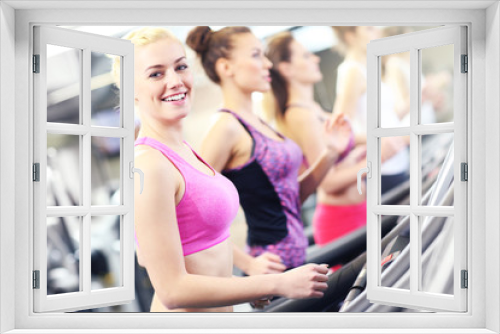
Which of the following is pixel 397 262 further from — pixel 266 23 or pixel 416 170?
pixel 266 23

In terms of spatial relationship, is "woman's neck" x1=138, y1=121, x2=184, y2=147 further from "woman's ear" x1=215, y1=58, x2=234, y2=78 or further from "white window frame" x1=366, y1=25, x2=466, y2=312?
"white window frame" x1=366, y1=25, x2=466, y2=312

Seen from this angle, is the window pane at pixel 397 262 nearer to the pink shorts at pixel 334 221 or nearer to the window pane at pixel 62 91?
the pink shorts at pixel 334 221

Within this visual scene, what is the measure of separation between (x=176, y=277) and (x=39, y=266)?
83 cm

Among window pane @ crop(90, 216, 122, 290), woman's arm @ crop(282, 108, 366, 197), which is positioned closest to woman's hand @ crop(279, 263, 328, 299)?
woman's arm @ crop(282, 108, 366, 197)

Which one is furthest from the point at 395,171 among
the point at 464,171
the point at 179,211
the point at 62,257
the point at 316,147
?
the point at 62,257

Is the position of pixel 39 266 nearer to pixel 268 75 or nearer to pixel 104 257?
pixel 104 257

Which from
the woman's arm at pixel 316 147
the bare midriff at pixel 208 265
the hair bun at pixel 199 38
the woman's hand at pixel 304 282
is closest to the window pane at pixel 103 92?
the hair bun at pixel 199 38

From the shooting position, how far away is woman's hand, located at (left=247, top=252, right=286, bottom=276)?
3938 mm

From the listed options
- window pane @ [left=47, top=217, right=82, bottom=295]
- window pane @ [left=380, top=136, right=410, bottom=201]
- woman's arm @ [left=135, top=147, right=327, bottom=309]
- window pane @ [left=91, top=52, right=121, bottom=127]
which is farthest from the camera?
window pane @ [left=380, top=136, right=410, bottom=201]

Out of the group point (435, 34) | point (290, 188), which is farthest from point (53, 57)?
point (435, 34)

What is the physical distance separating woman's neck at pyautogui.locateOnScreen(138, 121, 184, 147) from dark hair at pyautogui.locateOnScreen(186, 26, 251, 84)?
1.96ft

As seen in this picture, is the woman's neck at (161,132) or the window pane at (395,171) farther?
the window pane at (395,171)

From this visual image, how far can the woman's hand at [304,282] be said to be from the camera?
12.0 feet

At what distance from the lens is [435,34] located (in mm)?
2986
